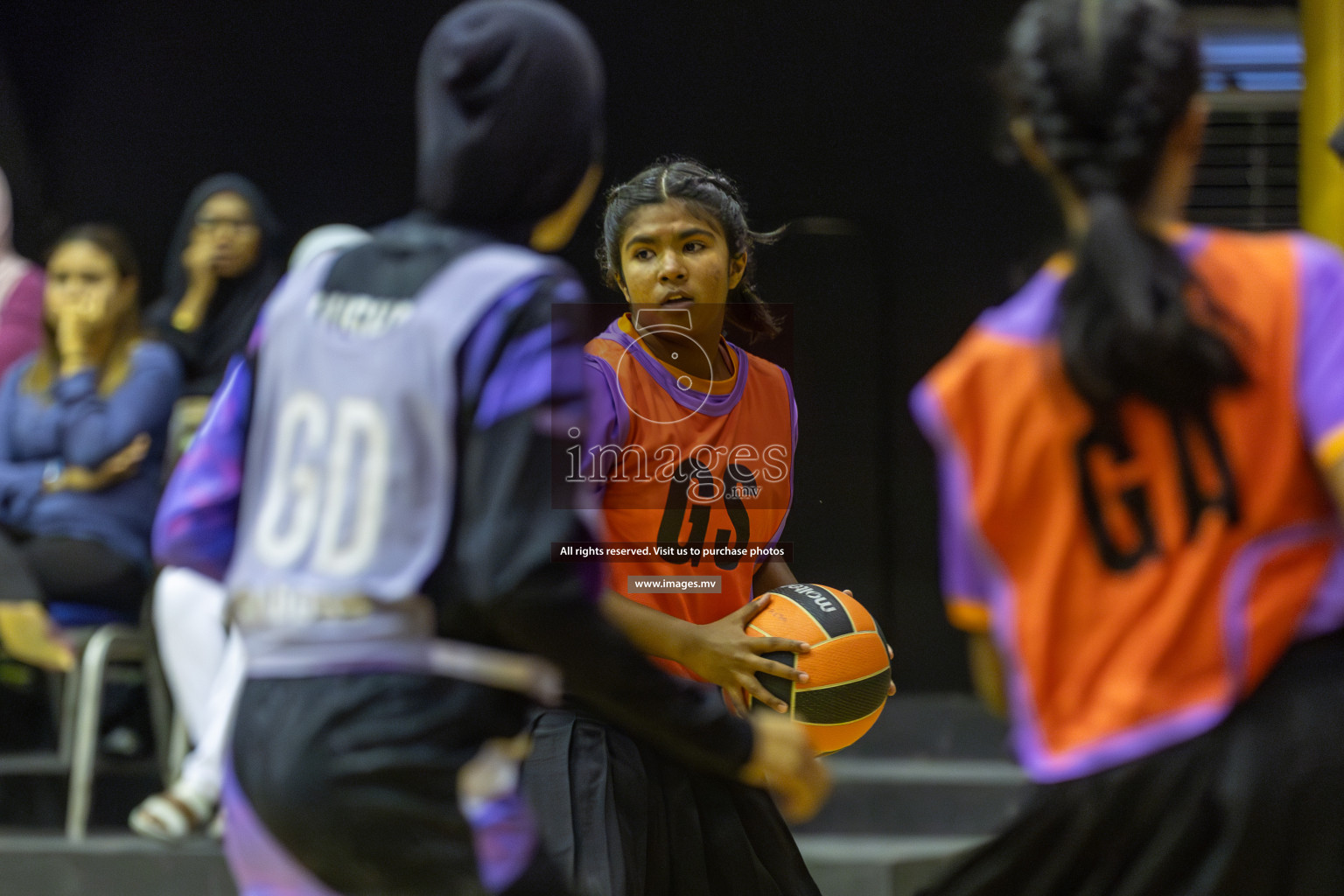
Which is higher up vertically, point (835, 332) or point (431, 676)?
point (431, 676)

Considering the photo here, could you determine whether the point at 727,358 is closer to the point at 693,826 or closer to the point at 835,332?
the point at 693,826

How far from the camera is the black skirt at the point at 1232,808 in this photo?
1799 mm

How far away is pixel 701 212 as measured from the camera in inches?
127

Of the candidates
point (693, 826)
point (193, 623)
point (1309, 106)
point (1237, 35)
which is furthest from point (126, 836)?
point (1237, 35)

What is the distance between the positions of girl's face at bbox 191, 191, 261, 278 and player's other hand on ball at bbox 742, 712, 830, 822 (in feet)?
12.9

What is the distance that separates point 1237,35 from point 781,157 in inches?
71.8

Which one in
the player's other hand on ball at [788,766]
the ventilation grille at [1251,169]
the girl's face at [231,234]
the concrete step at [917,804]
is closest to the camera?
the player's other hand on ball at [788,766]

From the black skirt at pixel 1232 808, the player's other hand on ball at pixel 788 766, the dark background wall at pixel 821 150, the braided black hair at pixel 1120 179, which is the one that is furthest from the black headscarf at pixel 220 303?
the black skirt at pixel 1232 808

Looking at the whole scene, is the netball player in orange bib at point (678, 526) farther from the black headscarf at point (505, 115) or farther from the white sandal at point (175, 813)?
the white sandal at point (175, 813)

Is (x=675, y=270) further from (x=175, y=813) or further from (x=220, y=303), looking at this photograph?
(x=220, y=303)

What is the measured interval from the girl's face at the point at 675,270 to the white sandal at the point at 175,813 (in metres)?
2.33

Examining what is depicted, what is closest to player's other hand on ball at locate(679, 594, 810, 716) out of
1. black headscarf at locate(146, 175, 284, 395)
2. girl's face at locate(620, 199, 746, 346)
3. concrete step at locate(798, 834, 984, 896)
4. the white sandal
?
girl's face at locate(620, 199, 746, 346)

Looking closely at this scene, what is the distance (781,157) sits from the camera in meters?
6.41

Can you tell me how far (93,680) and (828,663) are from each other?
9.74 feet
